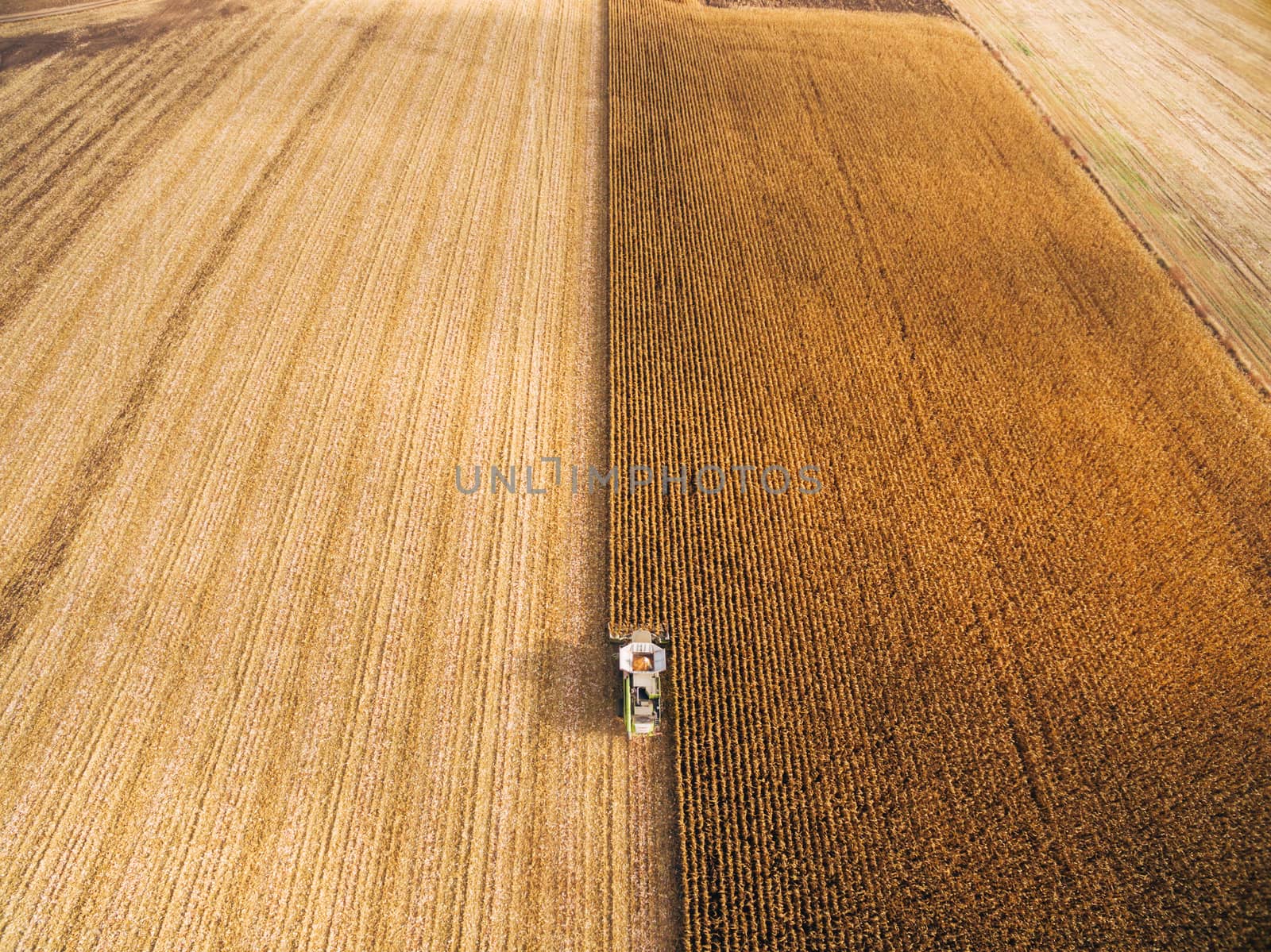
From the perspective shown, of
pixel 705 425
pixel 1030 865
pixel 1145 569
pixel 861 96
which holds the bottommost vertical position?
pixel 1030 865

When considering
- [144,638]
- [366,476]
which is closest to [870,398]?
[366,476]

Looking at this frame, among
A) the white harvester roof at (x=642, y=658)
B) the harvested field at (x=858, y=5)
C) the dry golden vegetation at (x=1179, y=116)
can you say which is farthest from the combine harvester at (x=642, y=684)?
the harvested field at (x=858, y=5)

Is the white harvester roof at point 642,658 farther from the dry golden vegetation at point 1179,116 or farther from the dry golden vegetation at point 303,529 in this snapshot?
the dry golden vegetation at point 1179,116

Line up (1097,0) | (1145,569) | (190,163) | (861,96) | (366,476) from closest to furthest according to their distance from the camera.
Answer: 1. (1145,569)
2. (366,476)
3. (190,163)
4. (861,96)
5. (1097,0)

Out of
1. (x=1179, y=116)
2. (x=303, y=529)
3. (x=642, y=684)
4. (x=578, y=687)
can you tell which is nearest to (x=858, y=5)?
(x=1179, y=116)

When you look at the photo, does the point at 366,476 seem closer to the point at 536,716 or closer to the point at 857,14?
the point at 536,716

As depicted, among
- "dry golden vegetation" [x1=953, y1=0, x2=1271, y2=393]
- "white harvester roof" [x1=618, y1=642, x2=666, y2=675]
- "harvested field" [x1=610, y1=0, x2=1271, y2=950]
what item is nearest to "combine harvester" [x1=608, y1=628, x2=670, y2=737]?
"white harvester roof" [x1=618, y1=642, x2=666, y2=675]

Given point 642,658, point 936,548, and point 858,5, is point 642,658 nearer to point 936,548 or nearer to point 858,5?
point 936,548
